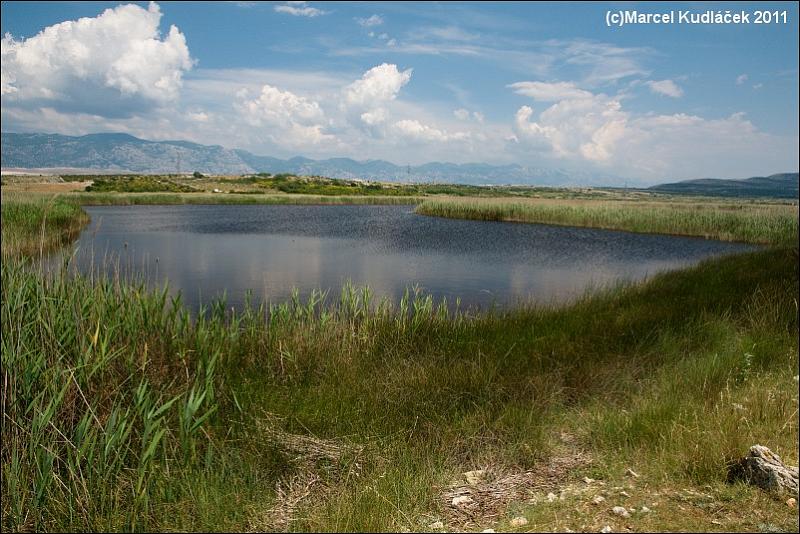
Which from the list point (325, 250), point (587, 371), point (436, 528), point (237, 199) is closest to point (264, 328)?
point (587, 371)

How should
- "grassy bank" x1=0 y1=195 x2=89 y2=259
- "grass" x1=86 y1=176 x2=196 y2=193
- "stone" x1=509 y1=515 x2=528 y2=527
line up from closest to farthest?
"stone" x1=509 y1=515 x2=528 y2=527 → "grassy bank" x1=0 y1=195 x2=89 y2=259 → "grass" x1=86 y1=176 x2=196 y2=193

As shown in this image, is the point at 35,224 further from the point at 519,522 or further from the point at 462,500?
the point at 519,522

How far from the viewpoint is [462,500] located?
11.0 feet

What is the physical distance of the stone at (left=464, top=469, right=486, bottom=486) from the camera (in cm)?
359

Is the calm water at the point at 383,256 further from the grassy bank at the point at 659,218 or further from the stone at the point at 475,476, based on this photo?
the stone at the point at 475,476

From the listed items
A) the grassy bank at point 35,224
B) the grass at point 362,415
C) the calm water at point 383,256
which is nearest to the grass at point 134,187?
the calm water at point 383,256

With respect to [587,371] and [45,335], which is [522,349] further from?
[45,335]

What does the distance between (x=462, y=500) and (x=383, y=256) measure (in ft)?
55.9

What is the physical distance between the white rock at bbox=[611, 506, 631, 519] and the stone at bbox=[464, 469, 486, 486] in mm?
910

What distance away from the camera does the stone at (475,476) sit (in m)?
3.59

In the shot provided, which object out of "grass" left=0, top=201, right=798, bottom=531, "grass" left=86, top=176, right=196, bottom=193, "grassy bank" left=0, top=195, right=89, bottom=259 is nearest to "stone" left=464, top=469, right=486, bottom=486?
"grass" left=0, top=201, right=798, bottom=531

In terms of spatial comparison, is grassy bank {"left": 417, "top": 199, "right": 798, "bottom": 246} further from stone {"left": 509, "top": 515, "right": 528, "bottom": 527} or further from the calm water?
stone {"left": 509, "top": 515, "right": 528, "bottom": 527}

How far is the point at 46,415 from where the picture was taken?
345 centimetres

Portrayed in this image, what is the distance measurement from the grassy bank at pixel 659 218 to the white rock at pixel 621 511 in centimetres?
2439
